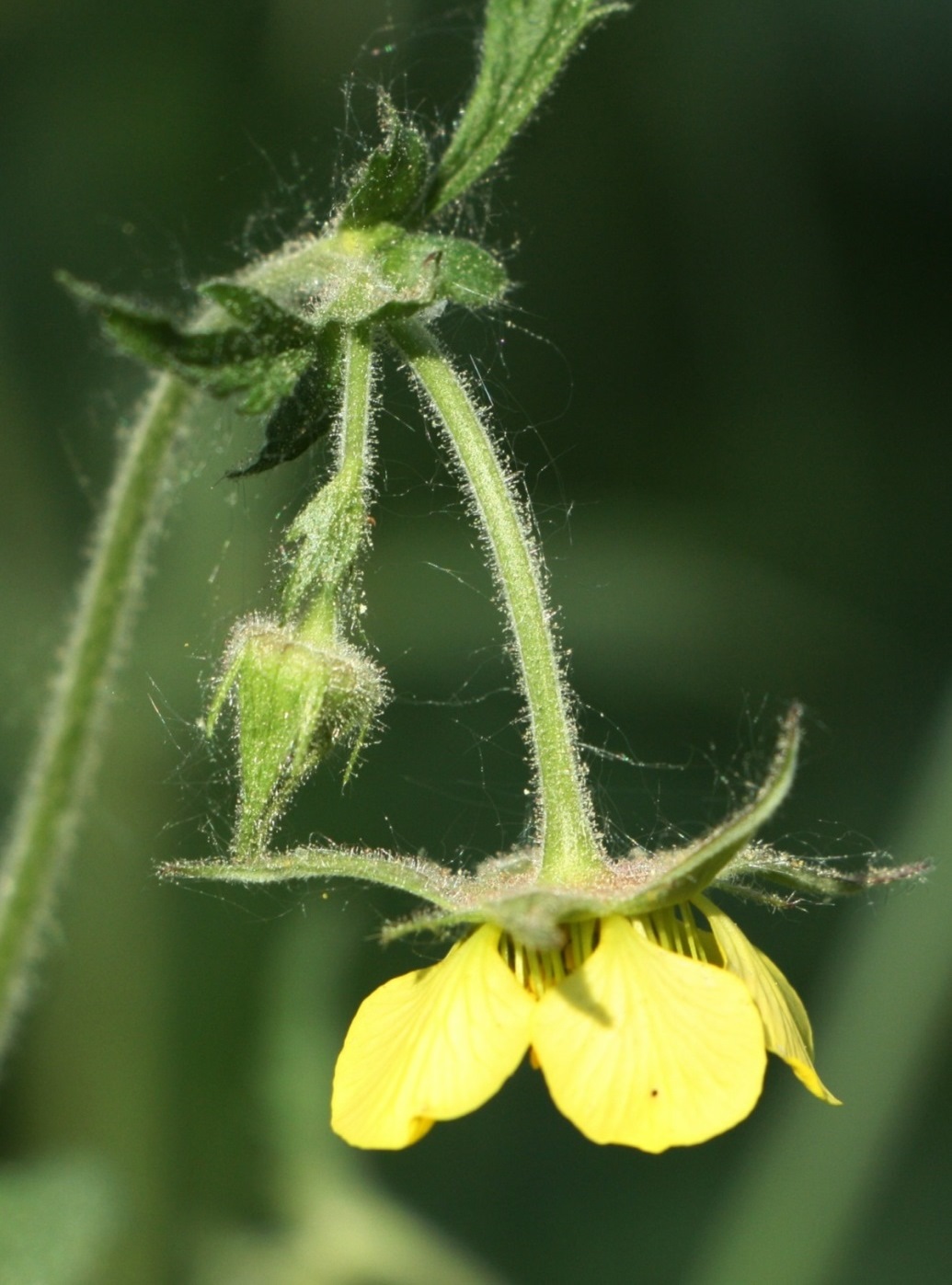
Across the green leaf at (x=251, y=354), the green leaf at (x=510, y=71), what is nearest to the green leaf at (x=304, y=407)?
the green leaf at (x=251, y=354)

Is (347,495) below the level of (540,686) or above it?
above

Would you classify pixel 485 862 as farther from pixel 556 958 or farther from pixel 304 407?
pixel 304 407

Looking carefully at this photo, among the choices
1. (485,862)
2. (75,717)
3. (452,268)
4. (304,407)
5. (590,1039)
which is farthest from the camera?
(75,717)

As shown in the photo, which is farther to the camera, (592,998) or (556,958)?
(556,958)

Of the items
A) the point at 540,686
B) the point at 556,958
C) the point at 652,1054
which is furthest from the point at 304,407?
the point at 652,1054

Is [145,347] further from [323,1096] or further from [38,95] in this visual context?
[38,95]

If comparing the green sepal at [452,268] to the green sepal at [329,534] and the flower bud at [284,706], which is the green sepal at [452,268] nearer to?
the green sepal at [329,534]

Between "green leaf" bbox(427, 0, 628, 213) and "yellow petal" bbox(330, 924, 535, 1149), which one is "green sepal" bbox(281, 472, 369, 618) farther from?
"green leaf" bbox(427, 0, 628, 213)

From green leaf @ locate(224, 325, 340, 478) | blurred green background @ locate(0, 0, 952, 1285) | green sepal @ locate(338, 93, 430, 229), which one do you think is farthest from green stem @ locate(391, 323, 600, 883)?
blurred green background @ locate(0, 0, 952, 1285)
